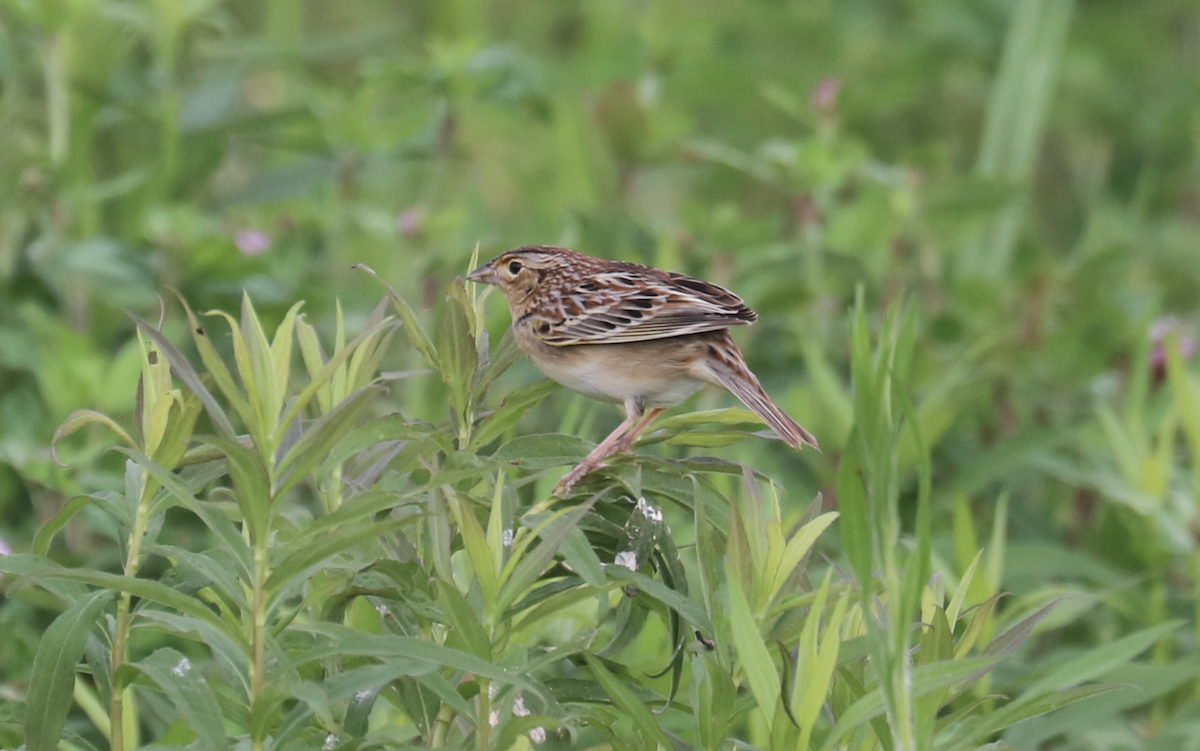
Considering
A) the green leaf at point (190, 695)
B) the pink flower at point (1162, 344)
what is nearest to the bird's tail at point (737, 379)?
the green leaf at point (190, 695)

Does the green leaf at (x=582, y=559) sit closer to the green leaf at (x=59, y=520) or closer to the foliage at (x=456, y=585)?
the foliage at (x=456, y=585)

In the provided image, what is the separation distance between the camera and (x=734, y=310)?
263cm

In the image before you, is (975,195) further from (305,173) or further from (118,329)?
(118,329)

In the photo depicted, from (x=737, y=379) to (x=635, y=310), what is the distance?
0.25m

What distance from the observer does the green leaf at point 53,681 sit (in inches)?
68.7

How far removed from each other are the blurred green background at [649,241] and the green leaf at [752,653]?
1.28 m

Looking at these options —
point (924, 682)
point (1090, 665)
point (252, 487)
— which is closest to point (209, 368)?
point (252, 487)

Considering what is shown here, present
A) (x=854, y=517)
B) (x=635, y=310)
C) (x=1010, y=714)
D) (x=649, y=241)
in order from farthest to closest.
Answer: (x=649, y=241)
(x=635, y=310)
(x=1010, y=714)
(x=854, y=517)

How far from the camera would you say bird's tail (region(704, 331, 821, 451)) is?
2.56 meters

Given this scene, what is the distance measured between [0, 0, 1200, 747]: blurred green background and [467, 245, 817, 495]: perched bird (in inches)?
12.2

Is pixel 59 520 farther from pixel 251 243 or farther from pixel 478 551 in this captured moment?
pixel 251 243

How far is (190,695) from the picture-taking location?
1737 mm

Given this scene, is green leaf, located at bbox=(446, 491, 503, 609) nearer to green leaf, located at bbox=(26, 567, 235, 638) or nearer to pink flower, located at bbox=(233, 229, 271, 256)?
green leaf, located at bbox=(26, 567, 235, 638)

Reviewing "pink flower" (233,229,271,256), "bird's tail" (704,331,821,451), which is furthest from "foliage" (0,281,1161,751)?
"pink flower" (233,229,271,256)
